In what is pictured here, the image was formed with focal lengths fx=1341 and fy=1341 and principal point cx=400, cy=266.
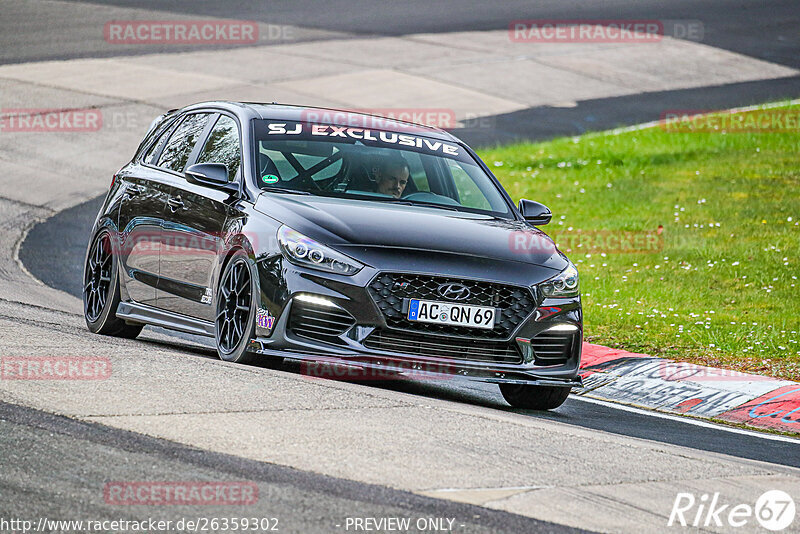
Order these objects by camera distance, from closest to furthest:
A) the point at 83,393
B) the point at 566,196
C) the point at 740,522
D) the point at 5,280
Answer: the point at 740,522 → the point at 83,393 → the point at 5,280 → the point at 566,196

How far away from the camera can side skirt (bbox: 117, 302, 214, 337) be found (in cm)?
878

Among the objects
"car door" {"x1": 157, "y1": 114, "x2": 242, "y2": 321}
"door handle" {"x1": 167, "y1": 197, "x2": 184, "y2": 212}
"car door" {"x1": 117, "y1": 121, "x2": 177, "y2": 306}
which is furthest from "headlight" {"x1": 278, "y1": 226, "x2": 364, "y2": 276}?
"car door" {"x1": 117, "y1": 121, "x2": 177, "y2": 306}

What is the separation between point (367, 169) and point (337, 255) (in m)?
1.43

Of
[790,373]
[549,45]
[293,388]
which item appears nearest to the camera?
[293,388]

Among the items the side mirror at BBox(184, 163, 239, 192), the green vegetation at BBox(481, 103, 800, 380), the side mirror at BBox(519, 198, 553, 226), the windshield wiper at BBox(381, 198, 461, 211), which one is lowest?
the green vegetation at BBox(481, 103, 800, 380)

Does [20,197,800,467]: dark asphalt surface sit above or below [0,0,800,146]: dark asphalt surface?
below

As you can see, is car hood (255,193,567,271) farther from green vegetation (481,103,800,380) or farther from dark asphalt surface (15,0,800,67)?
dark asphalt surface (15,0,800,67)

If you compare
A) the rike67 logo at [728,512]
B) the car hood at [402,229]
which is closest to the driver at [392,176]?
the car hood at [402,229]

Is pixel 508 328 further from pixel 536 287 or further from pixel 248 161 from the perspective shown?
pixel 248 161

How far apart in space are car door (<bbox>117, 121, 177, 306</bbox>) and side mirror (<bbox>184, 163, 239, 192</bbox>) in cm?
80

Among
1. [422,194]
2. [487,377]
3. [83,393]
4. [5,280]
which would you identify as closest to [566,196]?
[5,280]

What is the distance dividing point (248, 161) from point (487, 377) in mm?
2207

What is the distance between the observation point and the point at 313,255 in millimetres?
7789

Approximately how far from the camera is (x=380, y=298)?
7.72 meters
